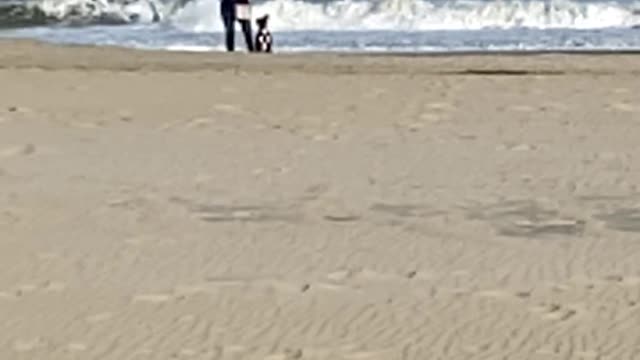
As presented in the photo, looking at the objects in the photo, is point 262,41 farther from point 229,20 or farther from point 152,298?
point 152,298

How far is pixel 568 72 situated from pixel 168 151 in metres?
6.52

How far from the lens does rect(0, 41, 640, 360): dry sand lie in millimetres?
6250

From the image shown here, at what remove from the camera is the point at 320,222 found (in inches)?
330

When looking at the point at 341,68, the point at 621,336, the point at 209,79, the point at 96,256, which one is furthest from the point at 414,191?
the point at 341,68

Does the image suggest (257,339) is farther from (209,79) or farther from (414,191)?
(209,79)

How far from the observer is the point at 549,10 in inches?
1255

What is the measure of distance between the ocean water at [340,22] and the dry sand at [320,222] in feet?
41.5

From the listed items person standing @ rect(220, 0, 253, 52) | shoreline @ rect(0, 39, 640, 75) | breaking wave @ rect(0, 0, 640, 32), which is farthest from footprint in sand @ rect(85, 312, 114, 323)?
breaking wave @ rect(0, 0, 640, 32)

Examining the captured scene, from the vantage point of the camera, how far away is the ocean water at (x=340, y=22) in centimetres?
2753

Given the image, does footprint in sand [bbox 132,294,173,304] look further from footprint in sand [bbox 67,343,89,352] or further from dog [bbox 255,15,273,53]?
dog [bbox 255,15,273,53]

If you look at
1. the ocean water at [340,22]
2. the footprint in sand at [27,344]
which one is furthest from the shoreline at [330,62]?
the footprint in sand at [27,344]

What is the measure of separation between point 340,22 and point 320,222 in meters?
24.8

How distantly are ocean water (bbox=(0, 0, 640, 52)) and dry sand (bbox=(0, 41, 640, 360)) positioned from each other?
12.7 m

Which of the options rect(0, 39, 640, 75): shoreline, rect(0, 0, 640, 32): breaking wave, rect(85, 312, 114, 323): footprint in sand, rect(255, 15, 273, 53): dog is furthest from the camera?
rect(0, 0, 640, 32): breaking wave
